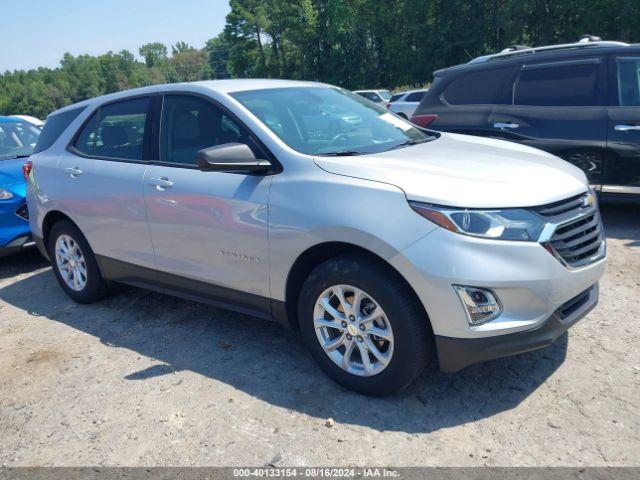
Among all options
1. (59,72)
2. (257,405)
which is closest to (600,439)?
(257,405)

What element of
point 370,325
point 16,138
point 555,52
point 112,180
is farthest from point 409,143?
point 16,138

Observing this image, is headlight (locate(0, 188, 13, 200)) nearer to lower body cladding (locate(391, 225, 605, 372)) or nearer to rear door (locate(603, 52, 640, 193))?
A: lower body cladding (locate(391, 225, 605, 372))

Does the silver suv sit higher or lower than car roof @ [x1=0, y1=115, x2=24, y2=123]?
lower

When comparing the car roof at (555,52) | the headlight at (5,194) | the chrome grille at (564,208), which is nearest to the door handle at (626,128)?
the car roof at (555,52)

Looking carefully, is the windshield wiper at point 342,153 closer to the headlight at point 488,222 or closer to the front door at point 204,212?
the front door at point 204,212

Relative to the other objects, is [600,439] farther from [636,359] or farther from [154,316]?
[154,316]

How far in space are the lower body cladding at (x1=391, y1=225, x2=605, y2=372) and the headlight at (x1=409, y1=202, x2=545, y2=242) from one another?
0.12 feet

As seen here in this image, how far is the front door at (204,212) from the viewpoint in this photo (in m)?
3.48

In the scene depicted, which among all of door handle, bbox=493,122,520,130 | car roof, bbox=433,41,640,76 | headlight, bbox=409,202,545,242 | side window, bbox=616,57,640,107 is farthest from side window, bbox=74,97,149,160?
side window, bbox=616,57,640,107

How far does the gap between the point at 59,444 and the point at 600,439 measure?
2.78 metres

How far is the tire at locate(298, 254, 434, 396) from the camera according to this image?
114 inches

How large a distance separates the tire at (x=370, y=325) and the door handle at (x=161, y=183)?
4.32 ft

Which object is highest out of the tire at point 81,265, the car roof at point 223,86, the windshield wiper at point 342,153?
the car roof at point 223,86

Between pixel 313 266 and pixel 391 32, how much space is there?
171 ft
